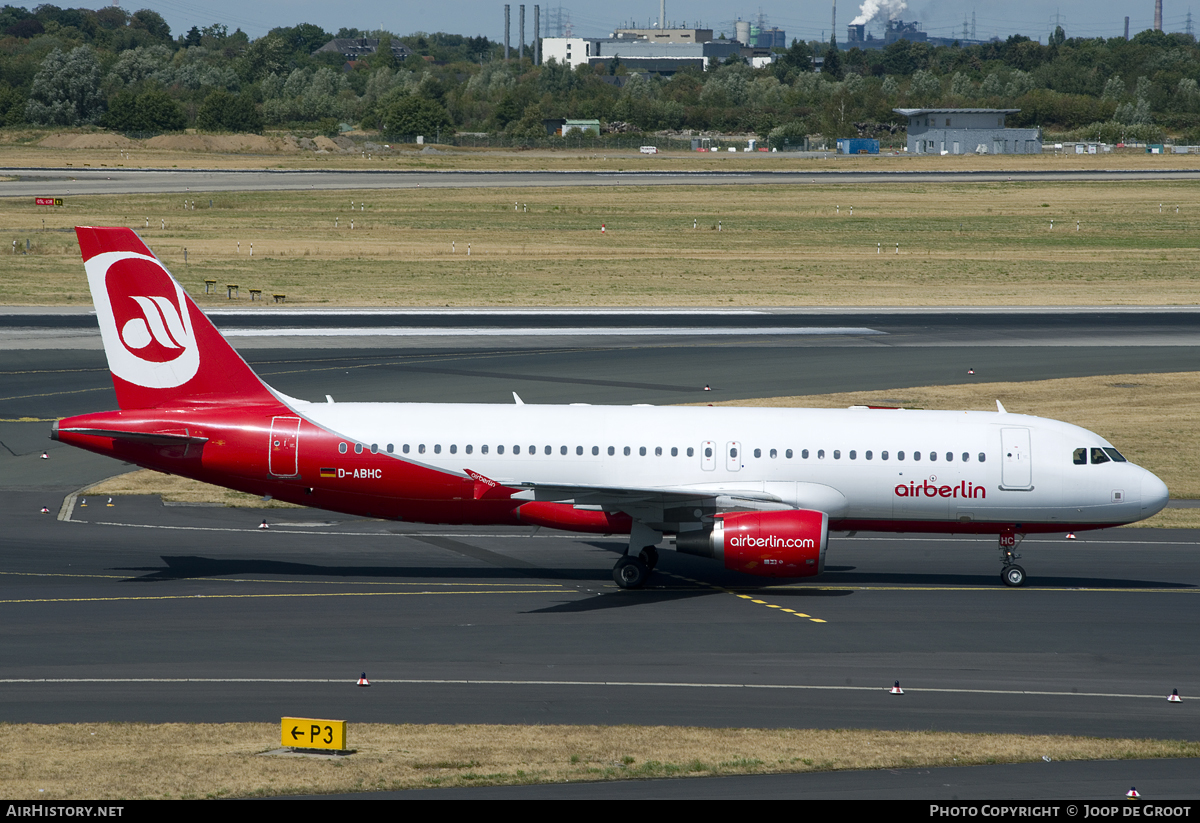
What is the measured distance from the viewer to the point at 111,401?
1842 inches

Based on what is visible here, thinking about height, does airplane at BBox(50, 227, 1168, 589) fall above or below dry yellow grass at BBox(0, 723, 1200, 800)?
above

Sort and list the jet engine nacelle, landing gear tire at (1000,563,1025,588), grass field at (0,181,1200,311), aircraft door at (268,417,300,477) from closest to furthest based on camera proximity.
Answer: the jet engine nacelle < aircraft door at (268,417,300,477) < landing gear tire at (1000,563,1025,588) < grass field at (0,181,1200,311)

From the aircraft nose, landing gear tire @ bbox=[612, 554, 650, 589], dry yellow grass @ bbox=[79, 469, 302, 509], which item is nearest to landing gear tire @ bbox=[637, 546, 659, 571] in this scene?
landing gear tire @ bbox=[612, 554, 650, 589]

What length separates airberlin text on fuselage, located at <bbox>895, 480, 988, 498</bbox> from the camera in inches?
1158

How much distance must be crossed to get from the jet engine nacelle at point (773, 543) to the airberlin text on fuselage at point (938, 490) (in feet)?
8.88

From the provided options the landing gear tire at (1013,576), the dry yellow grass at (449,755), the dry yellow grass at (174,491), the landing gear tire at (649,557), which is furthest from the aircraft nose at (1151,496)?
the dry yellow grass at (174,491)

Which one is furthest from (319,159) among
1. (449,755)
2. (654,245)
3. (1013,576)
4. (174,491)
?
(449,755)

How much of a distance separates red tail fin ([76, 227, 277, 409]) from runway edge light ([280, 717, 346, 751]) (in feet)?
42.5

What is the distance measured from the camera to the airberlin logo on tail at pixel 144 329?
30.0m

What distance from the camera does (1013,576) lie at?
98.0 feet

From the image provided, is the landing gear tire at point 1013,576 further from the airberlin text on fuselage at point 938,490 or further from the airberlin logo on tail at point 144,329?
the airberlin logo on tail at point 144,329

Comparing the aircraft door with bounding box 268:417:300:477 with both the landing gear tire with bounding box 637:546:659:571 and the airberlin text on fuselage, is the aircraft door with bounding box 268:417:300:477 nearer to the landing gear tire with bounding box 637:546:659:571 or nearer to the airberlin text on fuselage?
the landing gear tire with bounding box 637:546:659:571

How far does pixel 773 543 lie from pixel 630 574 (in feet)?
12.4

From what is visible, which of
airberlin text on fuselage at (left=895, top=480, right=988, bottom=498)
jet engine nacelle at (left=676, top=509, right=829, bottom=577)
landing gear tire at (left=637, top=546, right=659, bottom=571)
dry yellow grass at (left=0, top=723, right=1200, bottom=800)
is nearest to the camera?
dry yellow grass at (left=0, top=723, right=1200, bottom=800)
